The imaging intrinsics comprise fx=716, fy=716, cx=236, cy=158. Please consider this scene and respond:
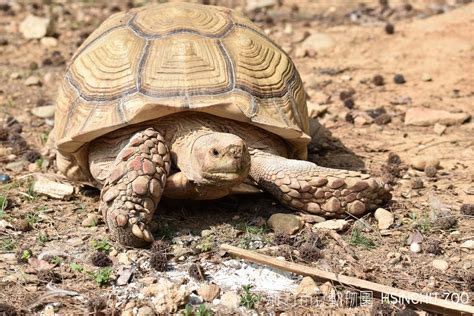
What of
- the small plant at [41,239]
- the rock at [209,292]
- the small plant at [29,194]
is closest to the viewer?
the rock at [209,292]

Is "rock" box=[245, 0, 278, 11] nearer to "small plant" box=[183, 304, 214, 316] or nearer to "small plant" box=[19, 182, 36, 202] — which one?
"small plant" box=[19, 182, 36, 202]

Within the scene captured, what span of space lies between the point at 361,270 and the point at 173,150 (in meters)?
1.40

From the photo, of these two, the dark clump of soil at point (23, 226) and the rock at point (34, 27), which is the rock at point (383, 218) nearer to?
the dark clump of soil at point (23, 226)

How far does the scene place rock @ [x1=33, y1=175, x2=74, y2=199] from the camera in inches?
195

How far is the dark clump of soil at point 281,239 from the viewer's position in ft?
13.8

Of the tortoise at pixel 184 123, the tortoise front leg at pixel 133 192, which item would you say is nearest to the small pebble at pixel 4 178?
the tortoise at pixel 184 123

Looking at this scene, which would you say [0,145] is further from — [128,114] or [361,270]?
[361,270]

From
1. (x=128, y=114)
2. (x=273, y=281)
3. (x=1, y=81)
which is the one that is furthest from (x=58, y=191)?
(x=1, y=81)

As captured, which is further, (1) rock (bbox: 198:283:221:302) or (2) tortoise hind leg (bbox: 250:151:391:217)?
(2) tortoise hind leg (bbox: 250:151:391:217)

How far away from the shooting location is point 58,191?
4.98 metres

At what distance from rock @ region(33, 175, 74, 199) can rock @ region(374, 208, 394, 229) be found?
2099 mm

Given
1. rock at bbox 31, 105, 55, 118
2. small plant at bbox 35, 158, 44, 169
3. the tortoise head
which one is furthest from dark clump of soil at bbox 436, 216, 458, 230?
rock at bbox 31, 105, 55, 118

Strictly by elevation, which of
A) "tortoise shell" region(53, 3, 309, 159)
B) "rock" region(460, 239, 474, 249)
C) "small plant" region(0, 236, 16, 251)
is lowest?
"small plant" region(0, 236, 16, 251)

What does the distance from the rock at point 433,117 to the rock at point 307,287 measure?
119 inches
